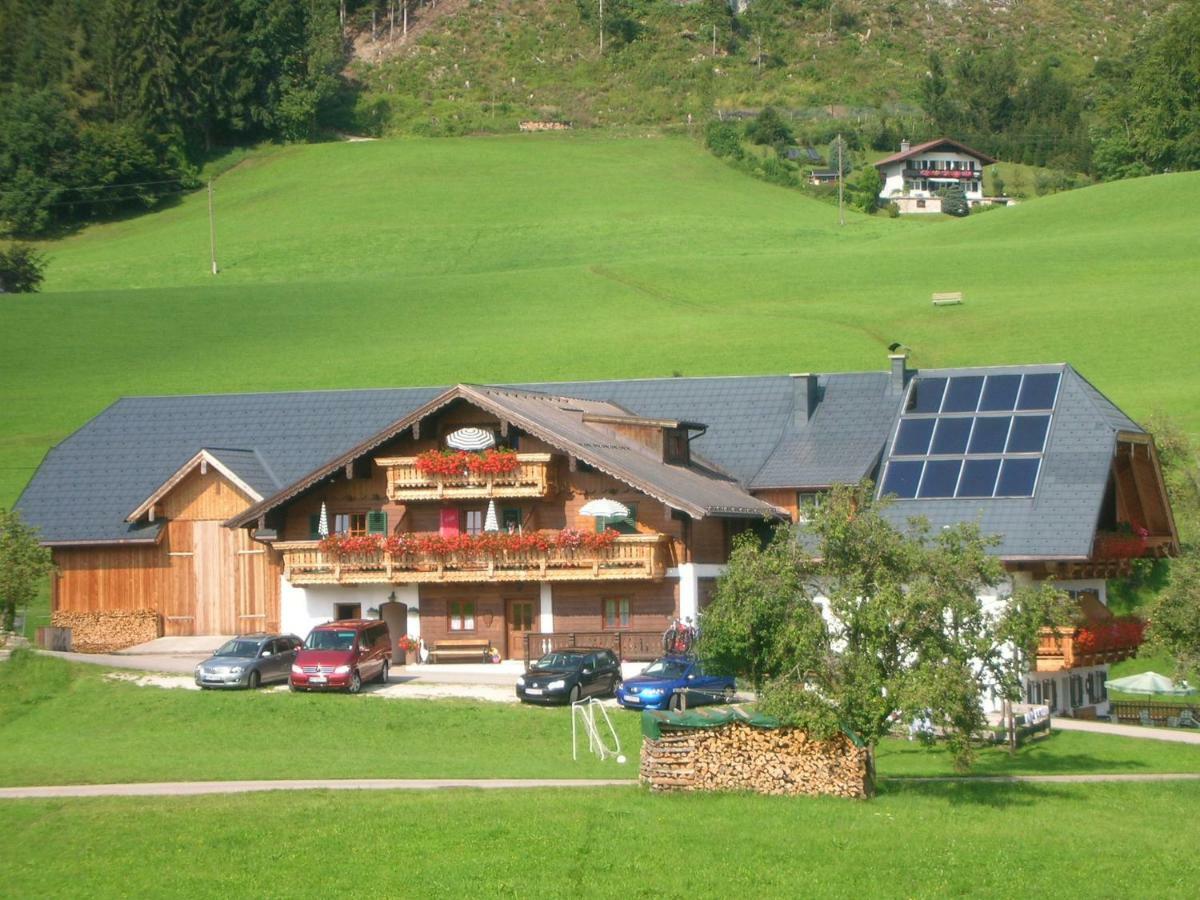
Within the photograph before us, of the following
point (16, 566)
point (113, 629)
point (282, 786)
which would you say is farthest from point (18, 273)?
point (282, 786)

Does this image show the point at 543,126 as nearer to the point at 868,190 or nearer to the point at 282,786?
the point at 868,190

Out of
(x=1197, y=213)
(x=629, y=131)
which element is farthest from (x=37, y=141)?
(x=1197, y=213)

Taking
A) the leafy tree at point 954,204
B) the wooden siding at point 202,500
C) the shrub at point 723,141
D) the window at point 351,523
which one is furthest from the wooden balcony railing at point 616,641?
the shrub at point 723,141

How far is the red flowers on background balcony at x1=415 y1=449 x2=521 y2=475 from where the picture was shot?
48031mm

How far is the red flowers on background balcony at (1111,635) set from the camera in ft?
144

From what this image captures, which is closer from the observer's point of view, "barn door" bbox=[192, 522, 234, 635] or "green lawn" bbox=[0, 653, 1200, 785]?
"green lawn" bbox=[0, 653, 1200, 785]

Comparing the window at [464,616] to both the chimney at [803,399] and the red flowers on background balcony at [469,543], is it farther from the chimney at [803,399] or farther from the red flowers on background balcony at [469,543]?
the chimney at [803,399]

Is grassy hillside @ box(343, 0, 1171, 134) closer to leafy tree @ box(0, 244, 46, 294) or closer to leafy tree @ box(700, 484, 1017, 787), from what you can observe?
leafy tree @ box(0, 244, 46, 294)

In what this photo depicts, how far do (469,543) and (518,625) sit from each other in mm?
3112

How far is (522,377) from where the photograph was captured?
243ft

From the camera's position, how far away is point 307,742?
3519cm

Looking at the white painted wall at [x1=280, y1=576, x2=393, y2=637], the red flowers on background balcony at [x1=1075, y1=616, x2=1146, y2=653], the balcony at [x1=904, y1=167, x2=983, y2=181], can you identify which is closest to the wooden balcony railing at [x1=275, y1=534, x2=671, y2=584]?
the white painted wall at [x1=280, y1=576, x2=393, y2=637]

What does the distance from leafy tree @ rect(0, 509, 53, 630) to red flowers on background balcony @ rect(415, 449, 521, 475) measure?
410 inches

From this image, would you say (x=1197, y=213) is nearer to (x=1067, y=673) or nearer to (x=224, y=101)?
(x=1067, y=673)
